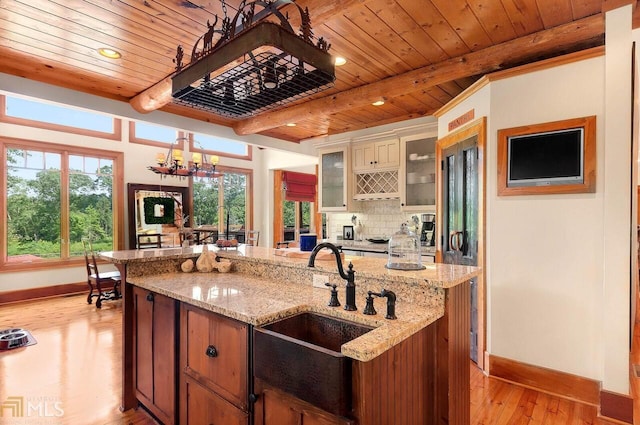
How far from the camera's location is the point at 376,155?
502 cm

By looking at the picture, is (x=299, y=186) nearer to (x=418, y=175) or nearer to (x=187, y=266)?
(x=418, y=175)

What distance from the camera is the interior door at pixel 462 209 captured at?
3068 millimetres

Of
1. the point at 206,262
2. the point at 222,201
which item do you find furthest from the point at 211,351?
the point at 222,201

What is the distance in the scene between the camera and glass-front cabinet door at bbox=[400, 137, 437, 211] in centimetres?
445

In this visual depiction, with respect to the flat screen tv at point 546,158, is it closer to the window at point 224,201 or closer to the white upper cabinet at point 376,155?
the white upper cabinet at point 376,155

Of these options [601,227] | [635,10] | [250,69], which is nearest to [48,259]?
[250,69]

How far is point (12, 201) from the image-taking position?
5168 mm

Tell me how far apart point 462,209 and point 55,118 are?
626 cm

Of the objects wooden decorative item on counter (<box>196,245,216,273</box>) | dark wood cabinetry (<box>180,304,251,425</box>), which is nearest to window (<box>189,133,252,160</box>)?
wooden decorative item on counter (<box>196,245,216,273</box>)

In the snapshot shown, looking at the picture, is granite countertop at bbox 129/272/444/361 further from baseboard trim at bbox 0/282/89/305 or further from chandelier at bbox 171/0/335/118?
baseboard trim at bbox 0/282/89/305

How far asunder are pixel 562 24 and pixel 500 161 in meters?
1.02

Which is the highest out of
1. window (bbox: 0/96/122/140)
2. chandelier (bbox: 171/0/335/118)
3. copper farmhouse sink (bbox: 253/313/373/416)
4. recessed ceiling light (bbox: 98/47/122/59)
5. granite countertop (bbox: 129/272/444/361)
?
window (bbox: 0/96/122/140)

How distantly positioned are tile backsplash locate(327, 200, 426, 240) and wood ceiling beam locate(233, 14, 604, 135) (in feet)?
6.24

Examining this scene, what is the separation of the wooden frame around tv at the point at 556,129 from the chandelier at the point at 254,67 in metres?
1.89
